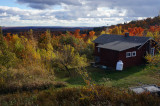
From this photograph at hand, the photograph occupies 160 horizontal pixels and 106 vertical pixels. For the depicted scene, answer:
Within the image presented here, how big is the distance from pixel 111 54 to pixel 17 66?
12847mm

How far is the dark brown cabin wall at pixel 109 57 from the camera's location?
19.4m

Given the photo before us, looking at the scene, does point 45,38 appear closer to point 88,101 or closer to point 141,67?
point 141,67

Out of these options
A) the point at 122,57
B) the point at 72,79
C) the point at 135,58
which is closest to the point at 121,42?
the point at 135,58

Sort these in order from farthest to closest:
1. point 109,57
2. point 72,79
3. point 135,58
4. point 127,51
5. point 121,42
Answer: point 121,42 < point 135,58 < point 109,57 < point 127,51 < point 72,79

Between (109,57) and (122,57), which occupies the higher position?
(122,57)

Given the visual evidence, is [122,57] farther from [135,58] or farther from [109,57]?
[135,58]

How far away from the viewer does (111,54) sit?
65.4 ft

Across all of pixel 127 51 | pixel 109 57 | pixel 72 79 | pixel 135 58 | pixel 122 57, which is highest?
pixel 127 51

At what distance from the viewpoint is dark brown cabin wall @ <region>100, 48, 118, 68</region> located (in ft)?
63.7

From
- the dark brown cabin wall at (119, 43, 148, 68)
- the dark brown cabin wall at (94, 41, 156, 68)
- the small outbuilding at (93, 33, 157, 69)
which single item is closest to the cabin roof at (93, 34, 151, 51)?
the small outbuilding at (93, 33, 157, 69)

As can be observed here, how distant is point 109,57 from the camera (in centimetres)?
2028

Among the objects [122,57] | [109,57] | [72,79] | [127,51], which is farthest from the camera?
[109,57]

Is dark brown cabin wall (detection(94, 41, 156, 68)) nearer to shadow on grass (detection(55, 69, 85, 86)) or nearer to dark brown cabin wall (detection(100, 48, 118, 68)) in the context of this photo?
dark brown cabin wall (detection(100, 48, 118, 68))

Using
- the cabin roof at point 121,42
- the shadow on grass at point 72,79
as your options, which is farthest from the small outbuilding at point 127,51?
the shadow on grass at point 72,79
